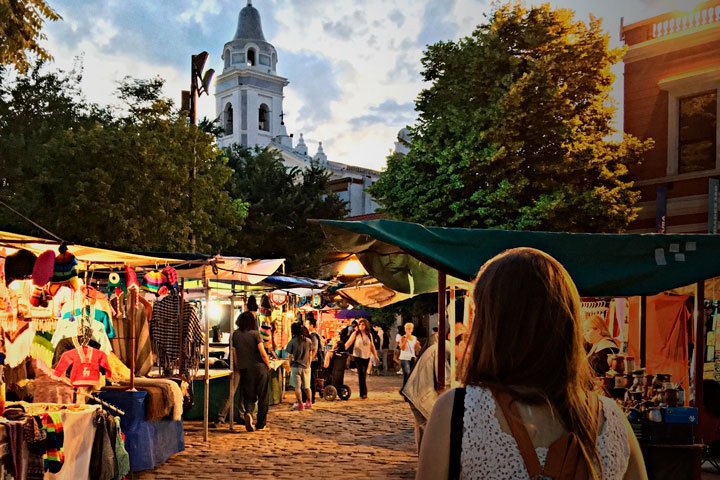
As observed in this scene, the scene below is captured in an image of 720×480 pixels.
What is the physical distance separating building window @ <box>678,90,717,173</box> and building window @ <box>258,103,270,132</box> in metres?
63.4

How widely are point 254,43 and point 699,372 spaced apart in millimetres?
83728

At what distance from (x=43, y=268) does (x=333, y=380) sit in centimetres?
1401

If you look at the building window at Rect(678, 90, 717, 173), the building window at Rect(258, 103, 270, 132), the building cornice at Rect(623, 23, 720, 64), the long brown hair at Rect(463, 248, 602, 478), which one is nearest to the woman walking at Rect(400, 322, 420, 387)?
the building window at Rect(678, 90, 717, 173)

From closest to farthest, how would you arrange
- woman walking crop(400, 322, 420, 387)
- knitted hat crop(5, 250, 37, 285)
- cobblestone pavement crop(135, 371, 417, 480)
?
knitted hat crop(5, 250, 37, 285) → cobblestone pavement crop(135, 371, 417, 480) → woman walking crop(400, 322, 420, 387)

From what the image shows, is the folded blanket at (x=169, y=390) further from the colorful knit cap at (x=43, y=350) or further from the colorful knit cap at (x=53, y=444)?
the colorful knit cap at (x=53, y=444)

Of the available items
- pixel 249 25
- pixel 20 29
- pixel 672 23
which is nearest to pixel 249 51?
pixel 249 25

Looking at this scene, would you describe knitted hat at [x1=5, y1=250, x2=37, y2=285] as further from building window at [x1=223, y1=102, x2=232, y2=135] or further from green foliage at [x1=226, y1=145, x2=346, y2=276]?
building window at [x1=223, y1=102, x2=232, y2=135]

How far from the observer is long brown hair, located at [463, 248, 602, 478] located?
78.5 inches

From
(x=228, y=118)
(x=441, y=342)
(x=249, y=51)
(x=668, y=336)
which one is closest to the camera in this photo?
(x=441, y=342)

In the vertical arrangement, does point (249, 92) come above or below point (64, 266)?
above

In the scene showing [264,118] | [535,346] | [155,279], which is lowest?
[535,346]

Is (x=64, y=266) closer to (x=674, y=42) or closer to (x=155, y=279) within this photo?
(x=155, y=279)

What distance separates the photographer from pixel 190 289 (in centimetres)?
1794

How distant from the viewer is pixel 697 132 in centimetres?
2116
